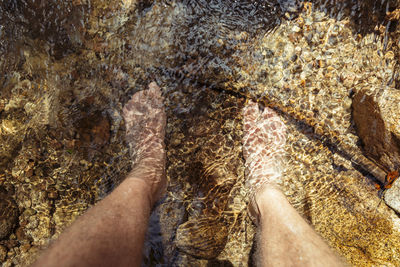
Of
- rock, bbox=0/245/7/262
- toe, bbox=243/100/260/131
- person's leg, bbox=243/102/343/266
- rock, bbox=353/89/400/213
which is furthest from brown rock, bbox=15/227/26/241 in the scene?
rock, bbox=353/89/400/213

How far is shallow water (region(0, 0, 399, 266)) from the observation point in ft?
6.95

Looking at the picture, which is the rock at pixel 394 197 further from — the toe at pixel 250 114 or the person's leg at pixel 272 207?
the toe at pixel 250 114

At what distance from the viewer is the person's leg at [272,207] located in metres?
1.58

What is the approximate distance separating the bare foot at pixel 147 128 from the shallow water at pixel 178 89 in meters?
0.10

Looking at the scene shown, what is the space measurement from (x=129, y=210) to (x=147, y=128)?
88 cm

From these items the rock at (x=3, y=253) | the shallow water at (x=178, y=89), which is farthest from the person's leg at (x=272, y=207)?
the rock at (x=3, y=253)

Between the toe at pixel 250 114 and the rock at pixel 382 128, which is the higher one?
the rock at pixel 382 128

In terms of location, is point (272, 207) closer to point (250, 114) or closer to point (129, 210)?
point (250, 114)

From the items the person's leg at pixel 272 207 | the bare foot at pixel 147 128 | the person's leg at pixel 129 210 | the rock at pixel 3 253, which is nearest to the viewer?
the person's leg at pixel 129 210

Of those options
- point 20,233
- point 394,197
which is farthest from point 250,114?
point 20,233

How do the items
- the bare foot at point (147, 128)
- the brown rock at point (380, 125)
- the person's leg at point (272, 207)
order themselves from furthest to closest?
the bare foot at point (147, 128)
the brown rock at point (380, 125)
the person's leg at point (272, 207)

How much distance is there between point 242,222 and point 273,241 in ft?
1.55

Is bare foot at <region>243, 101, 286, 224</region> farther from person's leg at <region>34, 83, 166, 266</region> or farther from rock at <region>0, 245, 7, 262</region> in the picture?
rock at <region>0, 245, 7, 262</region>

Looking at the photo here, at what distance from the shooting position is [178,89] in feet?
7.43
